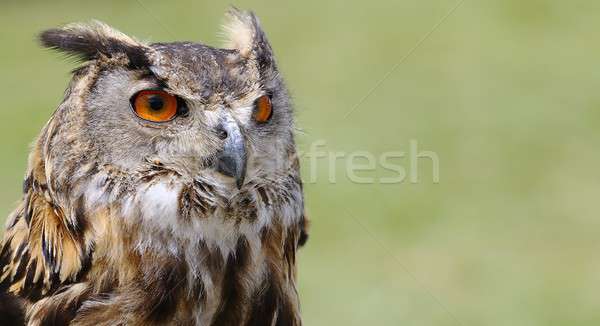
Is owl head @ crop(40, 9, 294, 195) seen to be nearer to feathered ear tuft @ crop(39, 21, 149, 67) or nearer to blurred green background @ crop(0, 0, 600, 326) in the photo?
feathered ear tuft @ crop(39, 21, 149, 67)

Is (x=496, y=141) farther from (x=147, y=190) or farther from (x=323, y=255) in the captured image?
(x=147, y=190)

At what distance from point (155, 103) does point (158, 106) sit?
1 centimetres

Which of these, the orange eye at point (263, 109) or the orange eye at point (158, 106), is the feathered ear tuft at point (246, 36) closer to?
the orange eye at point (263, 109)

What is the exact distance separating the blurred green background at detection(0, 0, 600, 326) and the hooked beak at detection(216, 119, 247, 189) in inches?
21.9

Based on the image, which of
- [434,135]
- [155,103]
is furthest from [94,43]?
[434,135]

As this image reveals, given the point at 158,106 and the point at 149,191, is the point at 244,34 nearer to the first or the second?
the point at 158,106

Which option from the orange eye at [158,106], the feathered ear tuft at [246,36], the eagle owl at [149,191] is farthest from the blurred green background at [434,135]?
the orange eye at [158,106]

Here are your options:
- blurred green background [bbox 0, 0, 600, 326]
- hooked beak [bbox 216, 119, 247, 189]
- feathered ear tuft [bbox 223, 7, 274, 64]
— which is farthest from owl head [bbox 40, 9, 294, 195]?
blurred green background [bbox 0, 0, 600, 326]

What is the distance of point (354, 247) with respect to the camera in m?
7.00

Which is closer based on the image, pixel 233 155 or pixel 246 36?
pixel 233 155

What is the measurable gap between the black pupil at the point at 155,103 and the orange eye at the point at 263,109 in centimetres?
28

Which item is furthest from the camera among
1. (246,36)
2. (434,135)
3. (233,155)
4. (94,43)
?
(434,135)

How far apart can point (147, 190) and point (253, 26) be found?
72 centimetres

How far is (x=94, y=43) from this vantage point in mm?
2859
